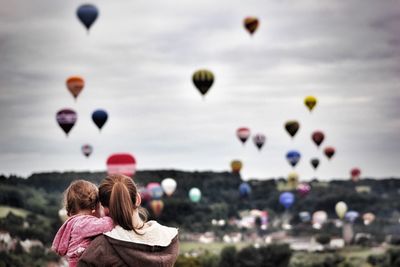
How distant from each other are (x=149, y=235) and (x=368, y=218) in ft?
297

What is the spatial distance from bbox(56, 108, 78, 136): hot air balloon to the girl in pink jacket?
32.8 metres

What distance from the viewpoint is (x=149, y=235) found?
3.81m

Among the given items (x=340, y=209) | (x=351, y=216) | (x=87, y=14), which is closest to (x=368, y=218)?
(x=351, y=216)

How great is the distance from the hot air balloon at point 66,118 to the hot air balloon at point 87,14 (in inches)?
172

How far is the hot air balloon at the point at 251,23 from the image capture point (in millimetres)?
42250

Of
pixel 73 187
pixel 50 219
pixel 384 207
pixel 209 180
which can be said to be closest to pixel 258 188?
pixel 209 180

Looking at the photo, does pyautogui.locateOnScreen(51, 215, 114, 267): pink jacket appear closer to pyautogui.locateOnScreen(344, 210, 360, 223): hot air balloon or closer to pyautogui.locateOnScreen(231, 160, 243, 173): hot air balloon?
pyautogui.locateOnScreen(231, 160, 243, 173): hot air balloon

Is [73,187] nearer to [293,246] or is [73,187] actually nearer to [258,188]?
[293,246]

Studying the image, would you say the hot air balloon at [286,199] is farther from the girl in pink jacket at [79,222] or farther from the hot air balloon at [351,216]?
the girl in pink jacket at [79,222]

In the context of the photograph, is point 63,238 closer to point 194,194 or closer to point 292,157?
point 292,157

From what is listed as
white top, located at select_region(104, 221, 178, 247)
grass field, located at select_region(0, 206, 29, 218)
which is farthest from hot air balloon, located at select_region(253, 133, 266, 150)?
white top, located at select_region(104, 221, 178, 247)

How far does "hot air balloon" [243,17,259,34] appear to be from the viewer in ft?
139

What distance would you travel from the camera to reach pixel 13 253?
69.3 m

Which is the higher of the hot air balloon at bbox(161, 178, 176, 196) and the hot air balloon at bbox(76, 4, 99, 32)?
the hot air balloon at bbox(161, 178, 176, 196)
